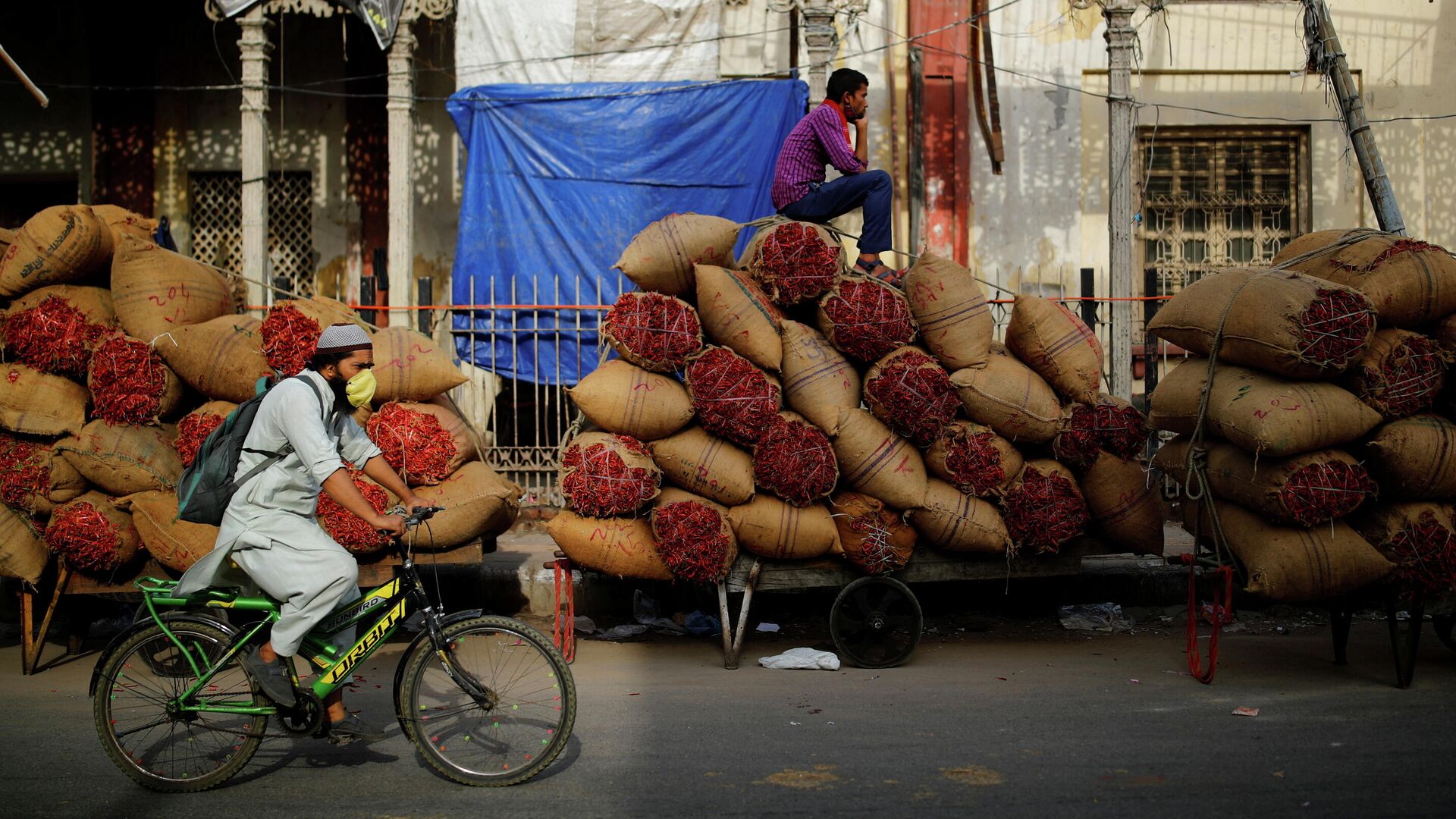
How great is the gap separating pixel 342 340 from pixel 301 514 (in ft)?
2.19

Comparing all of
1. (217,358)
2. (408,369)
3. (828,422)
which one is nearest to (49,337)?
(217,358)

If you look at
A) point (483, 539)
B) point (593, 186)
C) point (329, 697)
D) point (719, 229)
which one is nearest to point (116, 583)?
point (483, 539)

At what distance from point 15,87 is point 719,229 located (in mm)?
10164

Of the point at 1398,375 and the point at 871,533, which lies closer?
the point at 1398,375

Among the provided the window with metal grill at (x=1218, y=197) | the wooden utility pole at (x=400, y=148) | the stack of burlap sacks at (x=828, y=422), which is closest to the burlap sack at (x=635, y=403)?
the stack of burlap sacks at (x=828, y=422)

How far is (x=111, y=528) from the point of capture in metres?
6.02

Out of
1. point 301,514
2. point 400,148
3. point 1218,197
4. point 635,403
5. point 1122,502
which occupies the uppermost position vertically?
point 400,148

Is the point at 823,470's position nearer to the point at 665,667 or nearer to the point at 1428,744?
the point at 665,667

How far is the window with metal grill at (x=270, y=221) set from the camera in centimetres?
1273

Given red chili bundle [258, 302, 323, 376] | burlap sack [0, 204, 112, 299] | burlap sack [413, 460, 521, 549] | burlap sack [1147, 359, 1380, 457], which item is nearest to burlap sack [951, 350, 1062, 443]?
burlap sack [1147, 359, 1380, 457]

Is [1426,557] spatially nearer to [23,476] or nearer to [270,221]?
[23,476]

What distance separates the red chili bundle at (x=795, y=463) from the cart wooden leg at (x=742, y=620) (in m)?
0.40

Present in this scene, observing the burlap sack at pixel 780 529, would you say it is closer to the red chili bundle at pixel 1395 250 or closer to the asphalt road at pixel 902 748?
the asphalt road at pixel 902 748

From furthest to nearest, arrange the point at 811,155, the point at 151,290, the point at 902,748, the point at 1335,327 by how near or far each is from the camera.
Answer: the point at 811,155, the point at 151,290, the point at 1335,327, the point at 902,748
